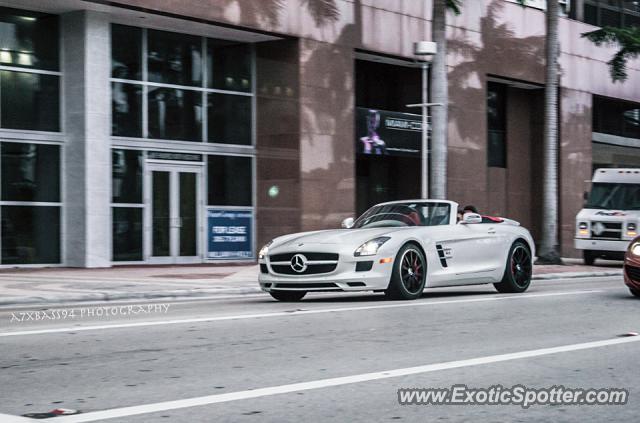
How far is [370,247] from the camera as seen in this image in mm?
12359

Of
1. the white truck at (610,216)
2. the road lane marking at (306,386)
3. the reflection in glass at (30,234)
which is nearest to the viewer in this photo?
the road lane marking at (306,386)

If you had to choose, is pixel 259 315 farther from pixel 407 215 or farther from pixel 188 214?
pixel 188 214

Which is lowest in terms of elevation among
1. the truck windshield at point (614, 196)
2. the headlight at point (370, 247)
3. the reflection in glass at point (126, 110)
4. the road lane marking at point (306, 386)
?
the road lane marking at point (306, 386)

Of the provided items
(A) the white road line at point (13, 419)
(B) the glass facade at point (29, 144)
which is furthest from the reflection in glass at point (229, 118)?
(A) the white road line at point (13, 419)

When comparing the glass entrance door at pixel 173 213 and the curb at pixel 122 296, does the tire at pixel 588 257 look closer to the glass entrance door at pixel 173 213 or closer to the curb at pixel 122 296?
the glass entrance door at pixel 173 213

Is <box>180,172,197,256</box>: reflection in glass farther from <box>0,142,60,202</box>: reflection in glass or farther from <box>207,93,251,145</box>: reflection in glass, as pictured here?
<box>0,142,60,202</box>: reflection in glass

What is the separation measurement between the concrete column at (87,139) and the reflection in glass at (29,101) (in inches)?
11.1

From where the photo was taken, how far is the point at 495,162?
111 ft

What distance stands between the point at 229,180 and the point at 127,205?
3.45 metres

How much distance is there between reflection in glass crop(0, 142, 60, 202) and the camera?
70.1 ft

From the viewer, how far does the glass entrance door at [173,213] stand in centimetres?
2381

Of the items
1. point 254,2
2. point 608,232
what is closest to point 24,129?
point 254,2

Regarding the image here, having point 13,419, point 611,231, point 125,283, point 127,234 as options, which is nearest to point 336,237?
point 125,283

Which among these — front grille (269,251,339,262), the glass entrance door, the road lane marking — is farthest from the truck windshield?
the road lane marking
